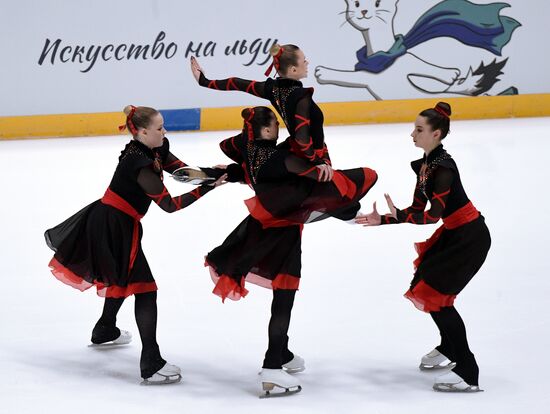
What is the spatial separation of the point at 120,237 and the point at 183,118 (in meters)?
8.40

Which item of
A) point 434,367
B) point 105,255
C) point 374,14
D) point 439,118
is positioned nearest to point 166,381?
point 105,255

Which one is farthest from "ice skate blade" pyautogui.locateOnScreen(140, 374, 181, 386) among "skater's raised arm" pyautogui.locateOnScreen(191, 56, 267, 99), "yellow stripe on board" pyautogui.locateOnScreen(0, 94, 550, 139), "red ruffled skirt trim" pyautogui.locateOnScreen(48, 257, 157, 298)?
"yellow stripe on board" pyautogui.locateOnScreen(0, 94, 550, 139)

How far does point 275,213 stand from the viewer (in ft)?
11.5

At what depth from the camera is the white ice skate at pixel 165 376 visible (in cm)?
357

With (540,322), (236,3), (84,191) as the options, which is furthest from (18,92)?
(540,322)

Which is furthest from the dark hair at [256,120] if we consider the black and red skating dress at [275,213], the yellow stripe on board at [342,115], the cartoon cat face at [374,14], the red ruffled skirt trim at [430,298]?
the cartoon cat face at [374,14]

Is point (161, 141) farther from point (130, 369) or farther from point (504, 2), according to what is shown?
point (504, 2)

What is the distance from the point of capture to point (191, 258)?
565 centimetres

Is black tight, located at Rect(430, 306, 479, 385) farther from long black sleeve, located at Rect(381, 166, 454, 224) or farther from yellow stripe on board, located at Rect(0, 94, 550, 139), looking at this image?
yellow stripe on board, located at Rect(0, 94, 550, 139)

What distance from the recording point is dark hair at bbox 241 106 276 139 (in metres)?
3.57

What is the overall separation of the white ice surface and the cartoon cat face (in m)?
4.80

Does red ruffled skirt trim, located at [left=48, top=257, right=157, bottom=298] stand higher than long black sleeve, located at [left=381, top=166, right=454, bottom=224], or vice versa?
long black sleeve, located at [left=381, top=166, right=454, bottom=224]

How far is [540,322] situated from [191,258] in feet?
7.49

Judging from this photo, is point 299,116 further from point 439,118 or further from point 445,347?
point 445,347
